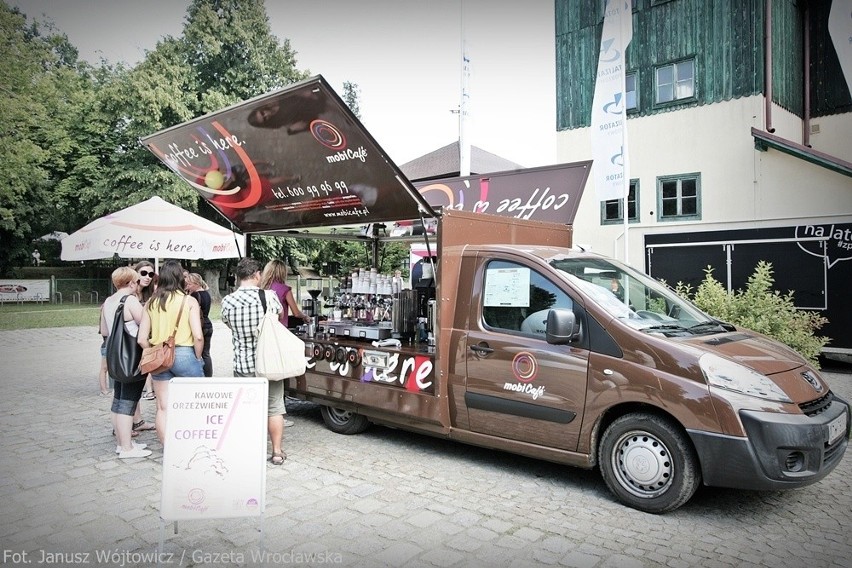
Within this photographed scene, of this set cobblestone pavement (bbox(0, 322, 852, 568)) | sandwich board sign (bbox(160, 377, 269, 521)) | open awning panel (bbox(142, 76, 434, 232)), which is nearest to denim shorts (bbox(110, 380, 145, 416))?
cobblestone pavement (bbox(0, 322, 852, 568))

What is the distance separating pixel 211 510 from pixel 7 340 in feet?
47.3

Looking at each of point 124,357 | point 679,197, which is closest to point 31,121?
point 124,357

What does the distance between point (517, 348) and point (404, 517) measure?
5.16ft

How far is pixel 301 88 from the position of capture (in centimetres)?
483

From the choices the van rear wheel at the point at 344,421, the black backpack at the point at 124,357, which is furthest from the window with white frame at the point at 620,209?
the black backpack at the point at 124,357

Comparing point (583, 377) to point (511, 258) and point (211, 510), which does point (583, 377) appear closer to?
point (511, 258)

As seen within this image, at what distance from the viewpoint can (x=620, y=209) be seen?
15438 millimetres

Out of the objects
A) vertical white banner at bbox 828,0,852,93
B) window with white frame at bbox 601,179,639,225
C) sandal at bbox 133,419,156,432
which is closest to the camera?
sandal at bbox 133,419,156,432

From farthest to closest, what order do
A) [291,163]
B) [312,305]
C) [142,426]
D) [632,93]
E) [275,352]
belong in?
[632,93] → [312,305] → [142,426] → [291,163] → [275,352]

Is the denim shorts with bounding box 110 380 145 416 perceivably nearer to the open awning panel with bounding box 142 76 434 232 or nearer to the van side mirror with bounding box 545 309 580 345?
the open awning panel with bounding box 142 76 434 232

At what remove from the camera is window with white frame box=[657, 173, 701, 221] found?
14227 mm

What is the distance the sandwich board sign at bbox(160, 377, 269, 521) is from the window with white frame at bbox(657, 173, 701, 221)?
515 inches

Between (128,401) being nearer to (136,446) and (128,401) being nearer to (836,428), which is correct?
(136,446)

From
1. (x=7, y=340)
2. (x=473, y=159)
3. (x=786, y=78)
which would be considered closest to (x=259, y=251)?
(x=473, y=159)
